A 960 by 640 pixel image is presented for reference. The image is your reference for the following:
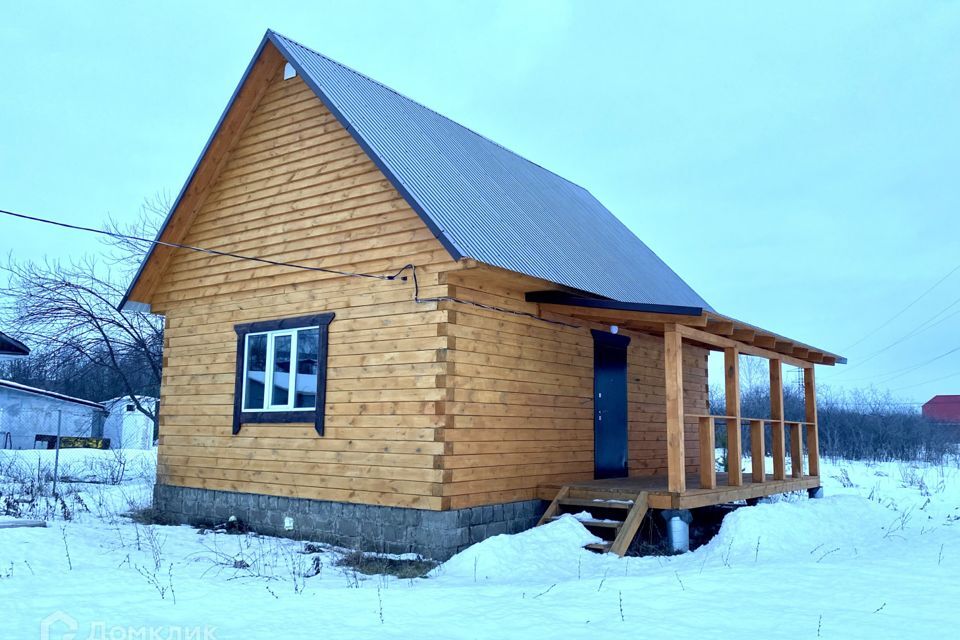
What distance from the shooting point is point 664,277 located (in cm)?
1611

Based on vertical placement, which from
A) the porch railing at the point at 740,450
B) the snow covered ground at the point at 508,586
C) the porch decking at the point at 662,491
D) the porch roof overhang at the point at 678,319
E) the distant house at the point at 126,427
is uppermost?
the porch roof overhang at the point at 678,319

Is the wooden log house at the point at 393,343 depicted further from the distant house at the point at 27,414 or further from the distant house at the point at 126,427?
the distant house at the point at 126,427

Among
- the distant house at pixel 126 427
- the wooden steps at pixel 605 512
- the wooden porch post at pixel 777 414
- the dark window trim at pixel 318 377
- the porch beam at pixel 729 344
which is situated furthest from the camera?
the distant house at pixel 126 427

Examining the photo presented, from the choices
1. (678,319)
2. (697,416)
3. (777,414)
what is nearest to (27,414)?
(777,414)

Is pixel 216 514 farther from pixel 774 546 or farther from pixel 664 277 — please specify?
pixel 664 277

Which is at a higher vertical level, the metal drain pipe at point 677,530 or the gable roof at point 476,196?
the gable roof at point 476,196

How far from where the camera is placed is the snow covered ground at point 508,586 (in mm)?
6098

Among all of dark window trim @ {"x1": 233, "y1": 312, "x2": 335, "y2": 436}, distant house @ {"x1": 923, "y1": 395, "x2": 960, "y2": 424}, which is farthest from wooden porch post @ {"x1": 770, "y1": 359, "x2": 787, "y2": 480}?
distant house @ {"x1": 923, "y1": 395, "x2": 960, "y2": 424}

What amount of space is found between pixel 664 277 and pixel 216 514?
30.2ft

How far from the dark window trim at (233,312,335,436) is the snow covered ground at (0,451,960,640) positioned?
1.58 m

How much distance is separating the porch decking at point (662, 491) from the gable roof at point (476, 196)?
2.61m

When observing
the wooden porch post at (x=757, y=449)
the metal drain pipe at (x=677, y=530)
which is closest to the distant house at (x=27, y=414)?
the wooden porch post at (x=757, y=449)

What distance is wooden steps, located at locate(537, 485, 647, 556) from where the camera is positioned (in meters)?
9.35

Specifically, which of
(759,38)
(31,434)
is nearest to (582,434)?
(31,434)
